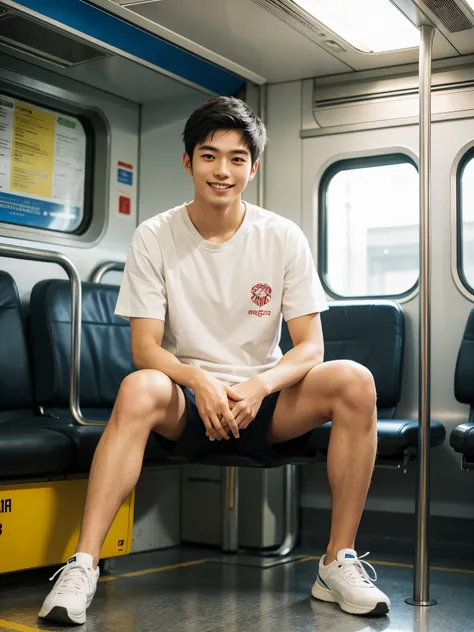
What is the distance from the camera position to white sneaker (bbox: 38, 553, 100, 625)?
2680 mm

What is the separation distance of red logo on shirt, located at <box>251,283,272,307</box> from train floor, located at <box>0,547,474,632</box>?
3.63 ft

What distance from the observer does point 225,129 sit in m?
3.33

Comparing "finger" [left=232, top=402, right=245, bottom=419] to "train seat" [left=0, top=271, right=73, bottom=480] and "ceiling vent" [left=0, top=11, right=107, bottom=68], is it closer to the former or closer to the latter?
"train seat" [left=0, top=271, right=73, bottom=480]

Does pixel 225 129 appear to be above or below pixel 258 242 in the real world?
above

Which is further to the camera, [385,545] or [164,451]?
[385,545]

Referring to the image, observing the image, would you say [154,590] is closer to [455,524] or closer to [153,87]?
[455,524]

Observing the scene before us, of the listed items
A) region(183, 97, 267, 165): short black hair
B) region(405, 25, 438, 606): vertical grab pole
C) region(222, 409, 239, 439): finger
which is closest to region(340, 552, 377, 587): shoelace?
region(405, 25, 438, 606): vertical grab pole

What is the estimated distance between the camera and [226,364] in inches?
130

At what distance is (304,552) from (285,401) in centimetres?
168

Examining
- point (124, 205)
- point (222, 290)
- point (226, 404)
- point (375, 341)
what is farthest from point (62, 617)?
point (124, 205)

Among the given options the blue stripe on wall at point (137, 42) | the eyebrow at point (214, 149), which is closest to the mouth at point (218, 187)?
the eyebrow at point (214, 149)

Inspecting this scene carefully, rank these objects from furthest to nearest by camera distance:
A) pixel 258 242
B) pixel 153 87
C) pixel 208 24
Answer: pixel 153 87 → pixel 208 24 → pixel 258 242

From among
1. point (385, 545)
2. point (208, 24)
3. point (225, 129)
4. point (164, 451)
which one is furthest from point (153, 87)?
point (385, 545)

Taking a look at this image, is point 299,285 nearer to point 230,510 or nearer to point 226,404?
point 226,404
